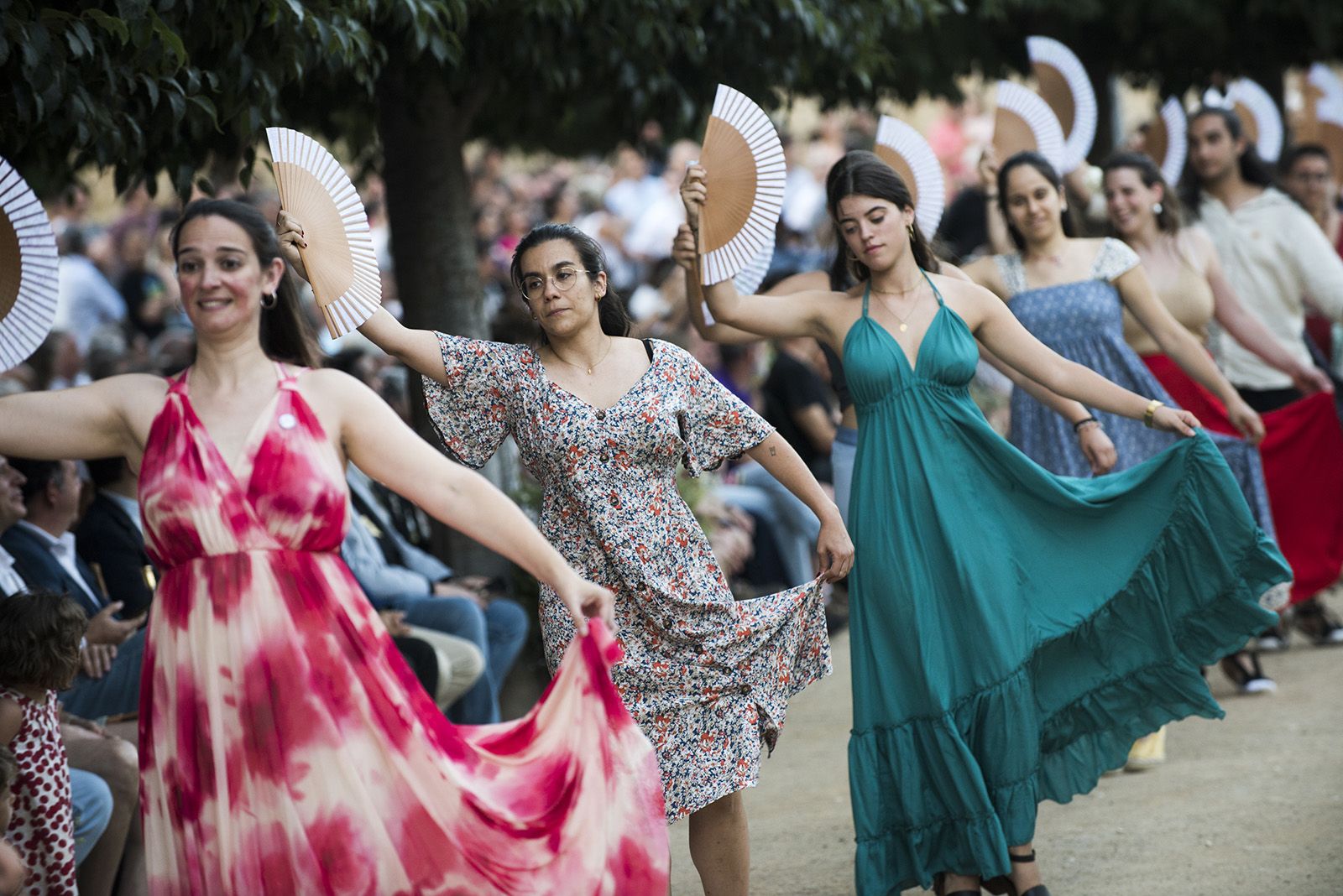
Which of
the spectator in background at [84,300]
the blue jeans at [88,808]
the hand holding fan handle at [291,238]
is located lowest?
the blue jeans at [88,808]

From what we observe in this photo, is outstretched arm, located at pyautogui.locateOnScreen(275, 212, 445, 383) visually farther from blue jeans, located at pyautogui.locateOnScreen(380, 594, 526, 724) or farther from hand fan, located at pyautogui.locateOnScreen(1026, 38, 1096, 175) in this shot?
hand fan, located at pyautogui.locateOnScreen(1026, 38, 1096, 175)

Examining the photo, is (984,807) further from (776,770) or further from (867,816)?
(776,770)

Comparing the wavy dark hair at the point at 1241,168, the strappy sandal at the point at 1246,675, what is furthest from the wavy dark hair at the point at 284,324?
the wavy dark hair at the point at 1241,168

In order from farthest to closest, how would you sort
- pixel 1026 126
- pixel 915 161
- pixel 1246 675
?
pixel 1246 675 < pixel 1026 126 < pixel 915 161

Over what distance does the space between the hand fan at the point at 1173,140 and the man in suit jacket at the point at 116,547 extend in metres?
5.94

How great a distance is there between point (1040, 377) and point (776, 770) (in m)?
2.70

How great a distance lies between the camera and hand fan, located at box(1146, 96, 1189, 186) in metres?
9.70

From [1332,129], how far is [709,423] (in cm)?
960

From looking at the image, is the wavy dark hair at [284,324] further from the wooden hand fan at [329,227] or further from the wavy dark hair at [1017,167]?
the wavy dark hair at [1017,167]

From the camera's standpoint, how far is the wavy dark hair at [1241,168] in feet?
30.1

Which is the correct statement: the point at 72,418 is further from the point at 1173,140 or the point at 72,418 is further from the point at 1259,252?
the point at 1173,140

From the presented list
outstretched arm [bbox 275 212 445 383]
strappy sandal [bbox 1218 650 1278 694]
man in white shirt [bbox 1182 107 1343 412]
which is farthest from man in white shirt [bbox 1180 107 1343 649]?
outstretched arm [bbox 275 212 445 383]

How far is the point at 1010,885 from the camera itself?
17.5ft

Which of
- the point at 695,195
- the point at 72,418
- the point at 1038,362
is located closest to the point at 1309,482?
the point at 1038,362
